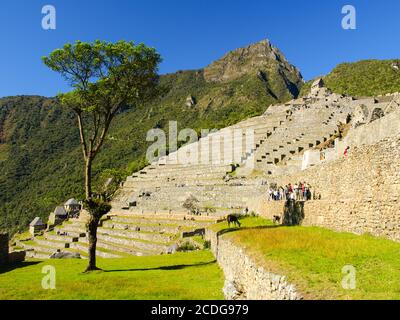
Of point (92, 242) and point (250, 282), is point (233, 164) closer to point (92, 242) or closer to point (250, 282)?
point (92, 242)

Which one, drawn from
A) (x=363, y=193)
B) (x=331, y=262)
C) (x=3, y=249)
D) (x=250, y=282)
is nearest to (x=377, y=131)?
(x=363, y=193)

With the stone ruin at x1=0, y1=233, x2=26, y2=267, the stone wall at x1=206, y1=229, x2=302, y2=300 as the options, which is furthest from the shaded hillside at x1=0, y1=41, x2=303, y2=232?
the stone wall at x1=206, y1=229, x2=302, y2=300

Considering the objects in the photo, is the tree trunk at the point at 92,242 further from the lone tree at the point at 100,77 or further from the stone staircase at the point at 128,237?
the stone staircase at the point at 128,237

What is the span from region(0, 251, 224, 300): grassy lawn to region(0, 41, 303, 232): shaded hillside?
52626 mm

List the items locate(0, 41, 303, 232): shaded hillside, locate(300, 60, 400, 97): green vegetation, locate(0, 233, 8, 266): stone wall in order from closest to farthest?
locate(0, 233, 8, 266): stone wall, locate(300, 60, 400, 97): green vegetation, locate(0, 41, 303, 232): shaded hillside

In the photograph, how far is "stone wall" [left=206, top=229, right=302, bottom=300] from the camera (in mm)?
6719

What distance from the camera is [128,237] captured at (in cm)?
2889

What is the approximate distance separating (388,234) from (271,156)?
30.4 metres

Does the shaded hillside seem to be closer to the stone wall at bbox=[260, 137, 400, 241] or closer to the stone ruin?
the stone ruin

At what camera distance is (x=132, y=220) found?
3412cm

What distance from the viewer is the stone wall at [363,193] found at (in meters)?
9.80

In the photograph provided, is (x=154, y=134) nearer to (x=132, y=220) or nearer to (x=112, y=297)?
(x=132, y=220)

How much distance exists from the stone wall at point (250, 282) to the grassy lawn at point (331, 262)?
0.17 metres
